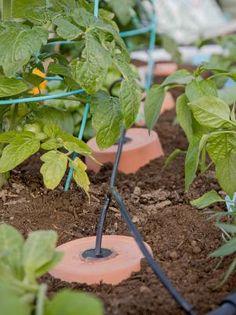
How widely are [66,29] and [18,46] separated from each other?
11cm

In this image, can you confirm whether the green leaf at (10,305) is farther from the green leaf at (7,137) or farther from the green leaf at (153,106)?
the green leaf at (153,106)

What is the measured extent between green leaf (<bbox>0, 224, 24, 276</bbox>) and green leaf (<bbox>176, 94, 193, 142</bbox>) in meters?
0.71

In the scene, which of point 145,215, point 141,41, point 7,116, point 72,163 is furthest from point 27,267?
point 141,41

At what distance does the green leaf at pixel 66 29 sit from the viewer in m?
1.54

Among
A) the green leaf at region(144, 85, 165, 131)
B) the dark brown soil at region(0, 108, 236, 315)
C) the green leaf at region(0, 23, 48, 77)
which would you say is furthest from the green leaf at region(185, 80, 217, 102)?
the green leaf at region(0, 23, 48, 77)

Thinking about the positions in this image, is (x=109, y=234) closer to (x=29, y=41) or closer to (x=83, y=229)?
(x=83, y=229)

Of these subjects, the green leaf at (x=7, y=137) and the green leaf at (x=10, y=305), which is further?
the green leaf at (x=7, y=137)

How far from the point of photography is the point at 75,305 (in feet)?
3.15

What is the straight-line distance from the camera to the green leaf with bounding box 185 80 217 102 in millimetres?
1740

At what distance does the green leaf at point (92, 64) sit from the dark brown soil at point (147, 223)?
0.35 metres

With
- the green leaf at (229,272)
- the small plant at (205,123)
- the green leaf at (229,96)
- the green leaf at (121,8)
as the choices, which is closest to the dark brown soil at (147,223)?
the green leaf at (229,272)

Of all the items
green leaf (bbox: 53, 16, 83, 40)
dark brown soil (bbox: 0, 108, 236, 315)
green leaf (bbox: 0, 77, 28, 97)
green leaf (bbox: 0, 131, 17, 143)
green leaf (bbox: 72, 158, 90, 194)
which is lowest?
dark brown soil (bbox: 0, 108, 236, 315)

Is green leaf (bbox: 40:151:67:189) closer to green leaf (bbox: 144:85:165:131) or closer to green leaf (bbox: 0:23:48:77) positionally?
green leaf (bbox: 0:23:48:77)

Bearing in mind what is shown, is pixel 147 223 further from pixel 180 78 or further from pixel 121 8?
pixel 121 8
